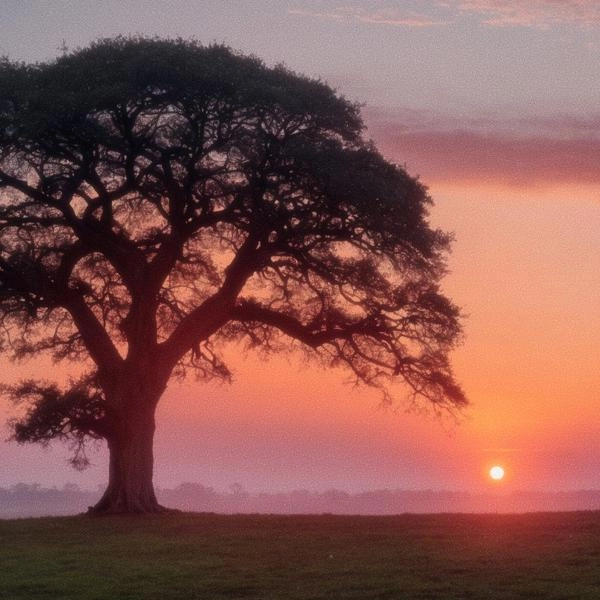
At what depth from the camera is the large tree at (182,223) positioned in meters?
40.7

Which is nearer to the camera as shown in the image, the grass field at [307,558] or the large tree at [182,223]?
the grass field at [307,558]

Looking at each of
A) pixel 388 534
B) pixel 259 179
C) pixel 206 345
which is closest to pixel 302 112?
pixel 259 179

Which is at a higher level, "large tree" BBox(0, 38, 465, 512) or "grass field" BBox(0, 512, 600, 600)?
"large tree" BBox(0, 38, 465, 512)

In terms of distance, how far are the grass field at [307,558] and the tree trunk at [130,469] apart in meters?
2.33

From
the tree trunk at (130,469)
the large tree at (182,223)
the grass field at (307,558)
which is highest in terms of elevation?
the large tree at (182,223)

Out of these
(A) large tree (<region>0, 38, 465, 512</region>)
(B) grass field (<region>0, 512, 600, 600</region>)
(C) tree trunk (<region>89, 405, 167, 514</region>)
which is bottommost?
(B) grass field (<region>0, 512, 600, 600</region>)

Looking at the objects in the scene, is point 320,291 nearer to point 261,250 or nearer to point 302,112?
point 261,250

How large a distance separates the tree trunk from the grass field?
2.33 metres

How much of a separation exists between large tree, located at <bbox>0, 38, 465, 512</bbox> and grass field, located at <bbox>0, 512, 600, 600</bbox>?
5.72 metres

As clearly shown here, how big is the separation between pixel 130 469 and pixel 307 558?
556 inches

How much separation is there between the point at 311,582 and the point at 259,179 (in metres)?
18.0

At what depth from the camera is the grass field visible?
25.3 metres

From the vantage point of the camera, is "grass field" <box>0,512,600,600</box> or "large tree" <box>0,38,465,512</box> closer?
"grass field" <box>0,512,600,600</box>

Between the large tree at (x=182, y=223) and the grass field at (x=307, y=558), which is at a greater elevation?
the large tree at (x=182, y=223)
